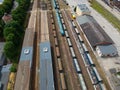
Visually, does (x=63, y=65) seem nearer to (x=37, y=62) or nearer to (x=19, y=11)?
(x=37, y=62)

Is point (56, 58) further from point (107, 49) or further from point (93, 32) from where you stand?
point (93, 32)

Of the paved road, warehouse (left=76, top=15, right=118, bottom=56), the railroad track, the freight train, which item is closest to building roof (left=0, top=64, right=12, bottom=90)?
the railroad track

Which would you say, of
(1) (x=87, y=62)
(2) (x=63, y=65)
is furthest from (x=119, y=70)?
(2) (x=63, y=65)

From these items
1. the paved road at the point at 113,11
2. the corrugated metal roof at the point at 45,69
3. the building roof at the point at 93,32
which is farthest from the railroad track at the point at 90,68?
the paved road at the point at 113,11

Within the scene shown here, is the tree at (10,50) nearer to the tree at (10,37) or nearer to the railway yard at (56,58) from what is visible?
the tree at (10,37)

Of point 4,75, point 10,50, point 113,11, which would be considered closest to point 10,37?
point 10,50

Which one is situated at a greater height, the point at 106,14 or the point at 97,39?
the point at 97,39

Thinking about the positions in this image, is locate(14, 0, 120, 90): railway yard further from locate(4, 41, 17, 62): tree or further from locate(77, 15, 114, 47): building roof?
locate(4, 41, 17, 62): tree
